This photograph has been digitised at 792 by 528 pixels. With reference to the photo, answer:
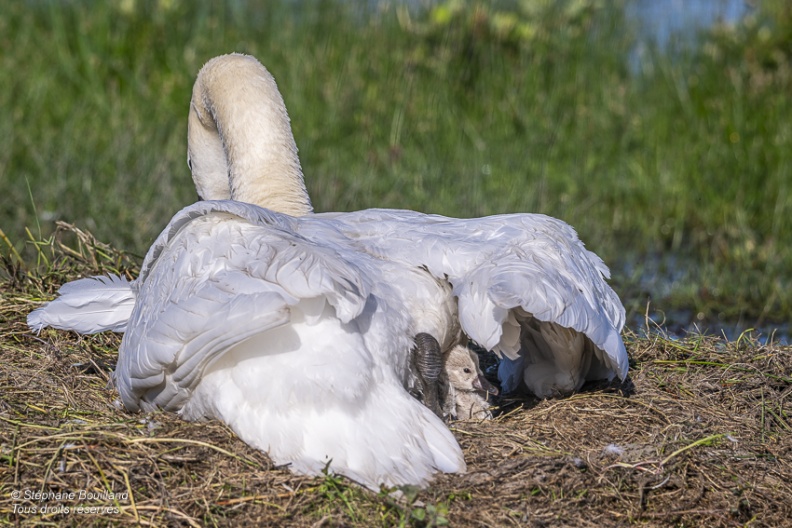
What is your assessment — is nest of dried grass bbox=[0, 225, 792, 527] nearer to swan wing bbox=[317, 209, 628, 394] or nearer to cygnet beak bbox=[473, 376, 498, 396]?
cygnet beak bbox=[473, 376, 498, 396]

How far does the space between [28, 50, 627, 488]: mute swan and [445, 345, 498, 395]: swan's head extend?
0.32 feet

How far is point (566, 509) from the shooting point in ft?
12.0

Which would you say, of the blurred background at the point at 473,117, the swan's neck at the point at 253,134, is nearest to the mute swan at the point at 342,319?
the swan's neck at the point at 253,134

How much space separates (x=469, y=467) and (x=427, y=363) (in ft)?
1.41

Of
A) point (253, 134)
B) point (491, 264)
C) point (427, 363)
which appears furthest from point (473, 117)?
point (427, 363)

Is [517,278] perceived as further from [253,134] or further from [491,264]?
[253,134]

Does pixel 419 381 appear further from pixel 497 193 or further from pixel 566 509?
pixel 497 193

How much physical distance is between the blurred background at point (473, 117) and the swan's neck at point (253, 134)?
162 cm

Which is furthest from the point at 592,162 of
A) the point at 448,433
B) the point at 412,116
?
the point at 448,433

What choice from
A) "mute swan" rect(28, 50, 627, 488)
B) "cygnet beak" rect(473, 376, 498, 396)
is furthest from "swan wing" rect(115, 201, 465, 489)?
"cygnet beak" rect(473, 376, 498, 396)

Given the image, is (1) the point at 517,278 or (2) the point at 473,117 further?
(2) the point at 473,117

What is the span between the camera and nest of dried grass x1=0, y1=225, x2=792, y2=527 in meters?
3.49

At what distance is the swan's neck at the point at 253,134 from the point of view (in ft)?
17.0

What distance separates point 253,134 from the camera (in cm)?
530
